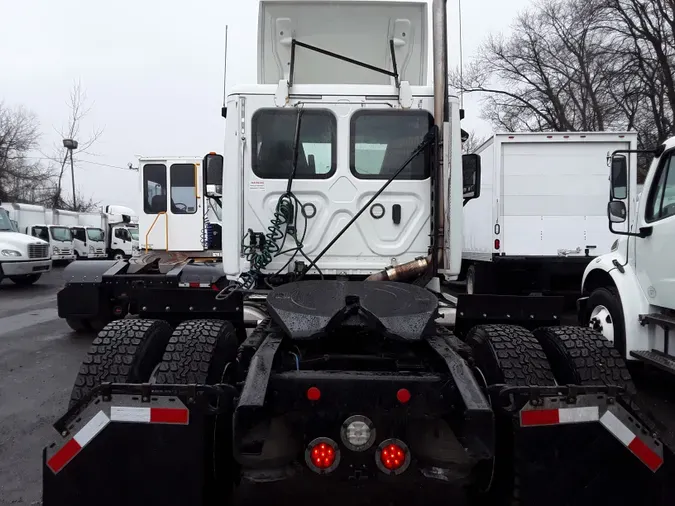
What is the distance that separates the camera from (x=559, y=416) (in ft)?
7.91

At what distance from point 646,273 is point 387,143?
320 cm

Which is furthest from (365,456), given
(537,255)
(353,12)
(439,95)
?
(537,255)

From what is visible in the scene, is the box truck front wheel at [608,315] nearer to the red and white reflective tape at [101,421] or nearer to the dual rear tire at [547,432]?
the dual rear tire at [547,432]

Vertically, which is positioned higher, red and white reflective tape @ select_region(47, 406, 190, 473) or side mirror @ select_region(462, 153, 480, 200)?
side mirror @ select_region(462, 153, 480, 200)

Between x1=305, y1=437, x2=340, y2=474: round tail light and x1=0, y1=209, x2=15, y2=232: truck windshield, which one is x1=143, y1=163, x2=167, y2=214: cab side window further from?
x1=0, y1=209, x2=15, y2=232: truck windshield

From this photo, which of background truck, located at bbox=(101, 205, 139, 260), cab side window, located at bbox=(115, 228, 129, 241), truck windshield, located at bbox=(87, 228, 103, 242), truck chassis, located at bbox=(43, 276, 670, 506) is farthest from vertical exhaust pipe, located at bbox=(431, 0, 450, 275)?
truck windshield, located at bbox=(87, 228, 103, 242)

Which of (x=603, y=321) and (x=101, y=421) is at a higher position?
(x=101, y=421)

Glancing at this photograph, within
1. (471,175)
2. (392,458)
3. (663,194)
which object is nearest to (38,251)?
(471,175)

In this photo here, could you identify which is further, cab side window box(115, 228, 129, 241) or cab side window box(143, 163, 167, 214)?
cab side window box(115, 228, 129, 241)

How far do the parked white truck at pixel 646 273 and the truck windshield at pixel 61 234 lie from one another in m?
26.9

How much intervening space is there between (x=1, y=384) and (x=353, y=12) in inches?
224

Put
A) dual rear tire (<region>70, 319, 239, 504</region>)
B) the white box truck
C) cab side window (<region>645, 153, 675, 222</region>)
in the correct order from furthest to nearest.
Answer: the white box truck
cab side window (<region>645, 153, 675, 222</region>)
dual rear tire (<region>70, 319, 239, 504</region>)

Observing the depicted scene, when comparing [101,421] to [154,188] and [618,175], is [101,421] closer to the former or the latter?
→ [618,175]

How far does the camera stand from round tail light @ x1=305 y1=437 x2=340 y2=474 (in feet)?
8.05
